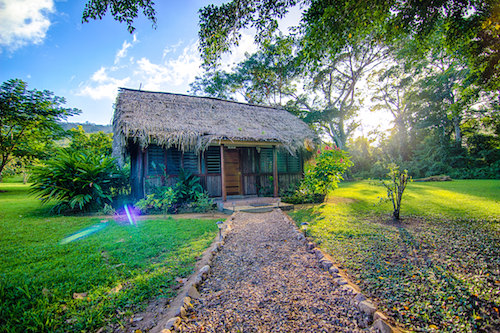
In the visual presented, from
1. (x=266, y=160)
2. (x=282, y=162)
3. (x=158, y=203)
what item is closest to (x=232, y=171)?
(x=266, y=160)

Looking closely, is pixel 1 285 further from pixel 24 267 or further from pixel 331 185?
pixel 331 185

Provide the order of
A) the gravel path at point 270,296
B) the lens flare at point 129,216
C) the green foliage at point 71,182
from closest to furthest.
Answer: the gravel path at point 270,296, the lens flare at point 129,216, the green foliage at point 71,182

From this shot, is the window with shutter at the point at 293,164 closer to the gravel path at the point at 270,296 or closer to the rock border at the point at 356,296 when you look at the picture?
the gravel path at the point at 270,296

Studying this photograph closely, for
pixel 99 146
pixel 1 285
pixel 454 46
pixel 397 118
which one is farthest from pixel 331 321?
pixel 397 118

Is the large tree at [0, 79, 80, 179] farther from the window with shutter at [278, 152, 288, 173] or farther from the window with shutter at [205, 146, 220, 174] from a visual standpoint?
the window with shutter at [278, 152, 288, 173]

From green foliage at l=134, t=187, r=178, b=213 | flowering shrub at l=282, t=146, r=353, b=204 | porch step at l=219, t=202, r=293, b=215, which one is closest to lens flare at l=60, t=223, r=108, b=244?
green foliage at l=134, t=187, r=178, b=213

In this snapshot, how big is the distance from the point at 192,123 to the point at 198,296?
308 inches

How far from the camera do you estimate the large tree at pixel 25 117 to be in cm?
1282

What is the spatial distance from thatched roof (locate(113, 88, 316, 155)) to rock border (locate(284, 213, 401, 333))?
585 centimetres

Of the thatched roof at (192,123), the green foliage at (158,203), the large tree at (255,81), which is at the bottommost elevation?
the green foliage at (158,203)

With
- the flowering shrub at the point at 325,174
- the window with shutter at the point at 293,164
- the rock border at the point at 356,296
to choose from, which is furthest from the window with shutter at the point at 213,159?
the rock border at the point at 356,296

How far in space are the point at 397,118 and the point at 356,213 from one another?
985 inches

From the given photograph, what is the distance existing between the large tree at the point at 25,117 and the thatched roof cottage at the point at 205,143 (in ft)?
27.1

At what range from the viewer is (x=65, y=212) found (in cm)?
694
